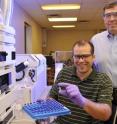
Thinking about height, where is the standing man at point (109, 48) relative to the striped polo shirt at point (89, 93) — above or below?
above

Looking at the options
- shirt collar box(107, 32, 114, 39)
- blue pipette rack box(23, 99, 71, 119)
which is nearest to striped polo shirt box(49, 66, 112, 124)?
shirt collar box(107, 32, 114, 39)

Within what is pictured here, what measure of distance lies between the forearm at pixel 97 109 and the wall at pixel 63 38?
376 inches

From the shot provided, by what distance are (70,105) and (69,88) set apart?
53 centimetres

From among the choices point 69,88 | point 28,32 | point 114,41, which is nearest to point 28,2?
point 28,32

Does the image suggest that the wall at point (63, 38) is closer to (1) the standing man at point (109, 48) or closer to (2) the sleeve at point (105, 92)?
(1) the standing man at point (109, 48)

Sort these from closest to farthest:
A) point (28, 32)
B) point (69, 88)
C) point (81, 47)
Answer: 1. point (69, 88)
2. point (81, 47)
3. point (28, 32)

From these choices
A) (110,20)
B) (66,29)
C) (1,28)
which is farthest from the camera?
(66,29)

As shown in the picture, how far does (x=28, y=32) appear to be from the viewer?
23.1 feet

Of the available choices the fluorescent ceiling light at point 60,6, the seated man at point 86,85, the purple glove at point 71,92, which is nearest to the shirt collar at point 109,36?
the seated man at point 86,85

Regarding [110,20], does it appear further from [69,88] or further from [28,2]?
[28,2]

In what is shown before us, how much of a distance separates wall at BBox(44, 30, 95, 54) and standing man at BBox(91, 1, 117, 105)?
29.9ft

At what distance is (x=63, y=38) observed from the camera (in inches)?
429

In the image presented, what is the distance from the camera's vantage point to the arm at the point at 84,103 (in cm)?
106

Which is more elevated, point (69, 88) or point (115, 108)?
point (69, 88)
